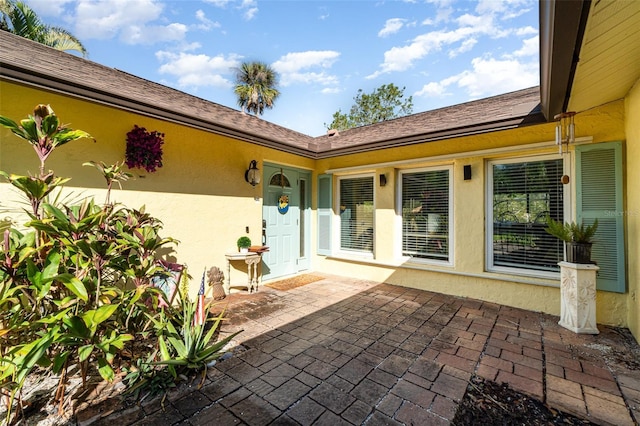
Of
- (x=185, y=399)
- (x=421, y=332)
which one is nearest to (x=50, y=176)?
(x=185, y=399)

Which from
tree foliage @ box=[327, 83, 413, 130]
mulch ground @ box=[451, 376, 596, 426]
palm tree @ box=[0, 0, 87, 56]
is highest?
tree foliage @ box=[327, 83, 413, 130]

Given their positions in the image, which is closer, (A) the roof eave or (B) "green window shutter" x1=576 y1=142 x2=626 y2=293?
(A) the roof eave

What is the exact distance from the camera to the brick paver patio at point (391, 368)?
1.88m

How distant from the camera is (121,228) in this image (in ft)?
8.34

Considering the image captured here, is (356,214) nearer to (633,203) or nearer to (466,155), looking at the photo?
(466,155)

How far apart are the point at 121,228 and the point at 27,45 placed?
221 centimetres

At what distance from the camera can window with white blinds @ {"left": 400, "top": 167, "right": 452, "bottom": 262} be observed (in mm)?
4715

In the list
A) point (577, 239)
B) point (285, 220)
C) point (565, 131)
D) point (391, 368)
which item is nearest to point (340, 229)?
point (285, 220)

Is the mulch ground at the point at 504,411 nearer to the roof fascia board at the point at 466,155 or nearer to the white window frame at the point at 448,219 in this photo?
the white window frame at the point at 448,219

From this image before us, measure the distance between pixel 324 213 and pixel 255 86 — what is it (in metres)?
16.6

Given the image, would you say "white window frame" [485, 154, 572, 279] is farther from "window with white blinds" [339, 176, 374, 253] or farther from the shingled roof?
"window with white blinds" [339, 176, 374, 253]

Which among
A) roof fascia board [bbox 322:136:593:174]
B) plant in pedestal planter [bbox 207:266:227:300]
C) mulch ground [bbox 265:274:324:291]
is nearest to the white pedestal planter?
roof fascia board [bbox 322:136:593:174]

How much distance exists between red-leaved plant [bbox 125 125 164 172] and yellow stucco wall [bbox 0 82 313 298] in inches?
5.4

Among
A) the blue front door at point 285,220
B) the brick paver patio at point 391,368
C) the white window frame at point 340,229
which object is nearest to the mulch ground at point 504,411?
the brick paver patio at point 391,368
